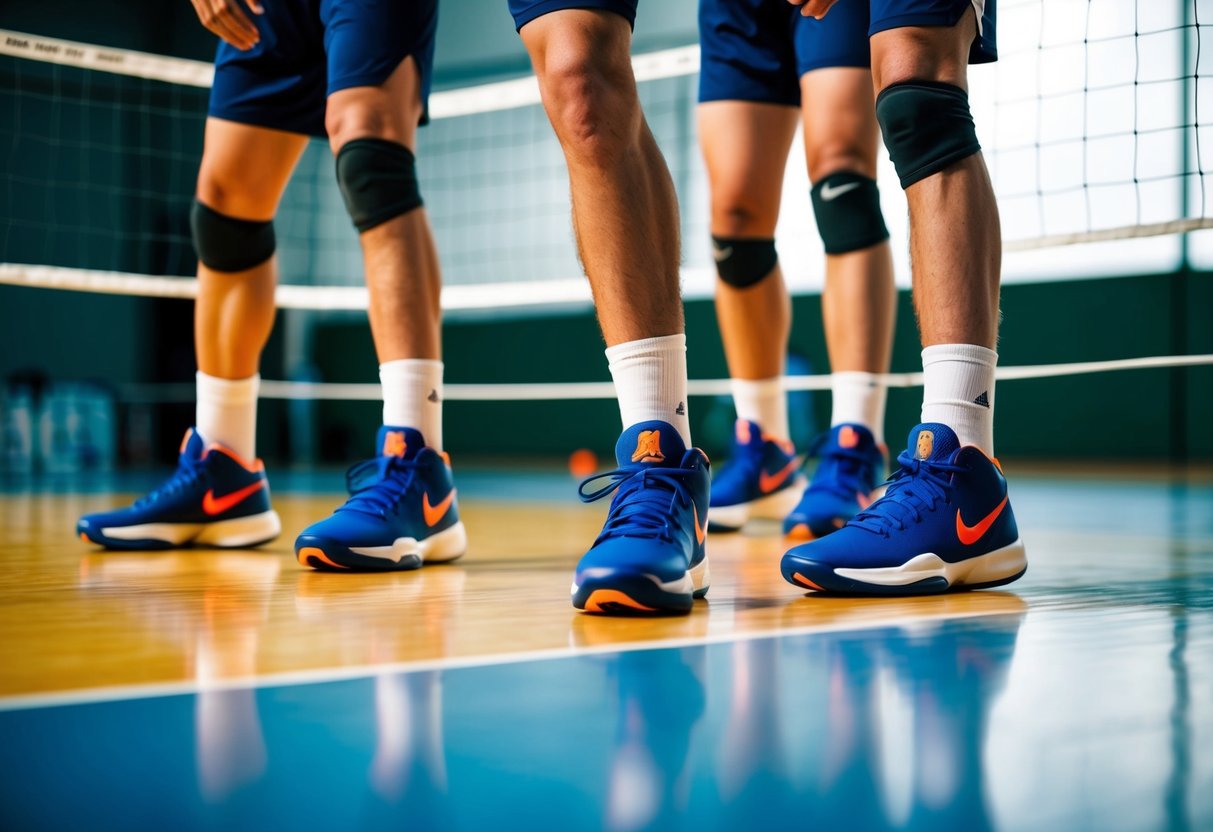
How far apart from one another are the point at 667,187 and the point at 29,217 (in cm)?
759

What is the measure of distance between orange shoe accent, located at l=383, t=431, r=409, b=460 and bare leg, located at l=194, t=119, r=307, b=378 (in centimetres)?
47

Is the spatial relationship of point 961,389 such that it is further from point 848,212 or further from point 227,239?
point 227,239

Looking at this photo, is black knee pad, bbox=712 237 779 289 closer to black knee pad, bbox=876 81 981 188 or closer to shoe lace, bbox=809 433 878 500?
shoe lace, bbox=809 433 878 500

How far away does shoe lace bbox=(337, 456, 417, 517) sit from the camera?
174cm

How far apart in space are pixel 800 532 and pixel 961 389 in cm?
69

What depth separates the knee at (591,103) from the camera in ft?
4.58

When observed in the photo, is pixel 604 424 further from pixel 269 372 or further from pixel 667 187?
pixel 667 187

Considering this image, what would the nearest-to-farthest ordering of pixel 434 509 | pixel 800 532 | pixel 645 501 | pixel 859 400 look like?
1. pixel 645 501
2. pixel 434 509
3. pixel 800 532
4. pixel 859 400

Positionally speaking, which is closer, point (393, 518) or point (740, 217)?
point (393, 518)

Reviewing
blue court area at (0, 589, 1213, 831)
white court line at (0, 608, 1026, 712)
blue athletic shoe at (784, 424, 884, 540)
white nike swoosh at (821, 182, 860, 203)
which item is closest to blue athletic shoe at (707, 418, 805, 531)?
blue athletic shoe at (784, 424, 884, 540)

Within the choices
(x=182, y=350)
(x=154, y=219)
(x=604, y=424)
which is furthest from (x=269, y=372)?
(x=604, y=424)

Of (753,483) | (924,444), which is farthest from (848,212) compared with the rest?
(924,444)

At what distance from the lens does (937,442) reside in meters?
1.47

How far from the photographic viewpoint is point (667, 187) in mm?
1474
